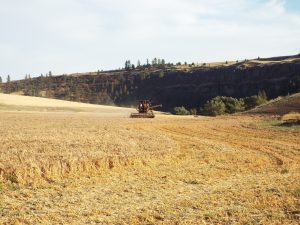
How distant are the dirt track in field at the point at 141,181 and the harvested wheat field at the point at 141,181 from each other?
29 mm

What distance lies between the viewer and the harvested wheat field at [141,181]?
42.4 feet

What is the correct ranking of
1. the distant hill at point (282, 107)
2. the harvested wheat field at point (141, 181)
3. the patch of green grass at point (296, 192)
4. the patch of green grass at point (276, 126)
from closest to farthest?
1. the harvested wheat field at point (141, 181)
2. the patch of green grass at point (296, 192)
3. the patch of green grass at point (276, 126)
4. the distant hill at point (282, 107)

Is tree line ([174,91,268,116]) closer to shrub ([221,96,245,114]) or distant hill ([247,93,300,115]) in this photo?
shrub ([221,96,245,114])

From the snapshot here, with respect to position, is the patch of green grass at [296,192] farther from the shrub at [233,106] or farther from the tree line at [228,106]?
the shrub at [233,106]

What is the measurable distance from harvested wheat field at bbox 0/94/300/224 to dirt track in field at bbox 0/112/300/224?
3 centimetres

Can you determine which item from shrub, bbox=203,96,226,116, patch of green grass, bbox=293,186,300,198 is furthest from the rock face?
patch of green grass, bbox=293,186,300,198

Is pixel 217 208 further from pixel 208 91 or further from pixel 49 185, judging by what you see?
pixel 208 91

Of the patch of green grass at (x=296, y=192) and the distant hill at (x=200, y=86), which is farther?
the distant hill at (x=200, y=86)

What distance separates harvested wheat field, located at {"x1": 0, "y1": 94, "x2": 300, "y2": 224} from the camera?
12914 millimetres

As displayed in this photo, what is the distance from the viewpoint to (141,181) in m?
17.4

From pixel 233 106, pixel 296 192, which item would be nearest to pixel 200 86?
pixel 233 106

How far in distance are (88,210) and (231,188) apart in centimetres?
584

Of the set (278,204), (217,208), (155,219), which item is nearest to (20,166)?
(155,219)

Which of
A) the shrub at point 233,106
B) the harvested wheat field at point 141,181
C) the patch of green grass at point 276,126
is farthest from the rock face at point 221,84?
the harvested wheat field at point 141,181
